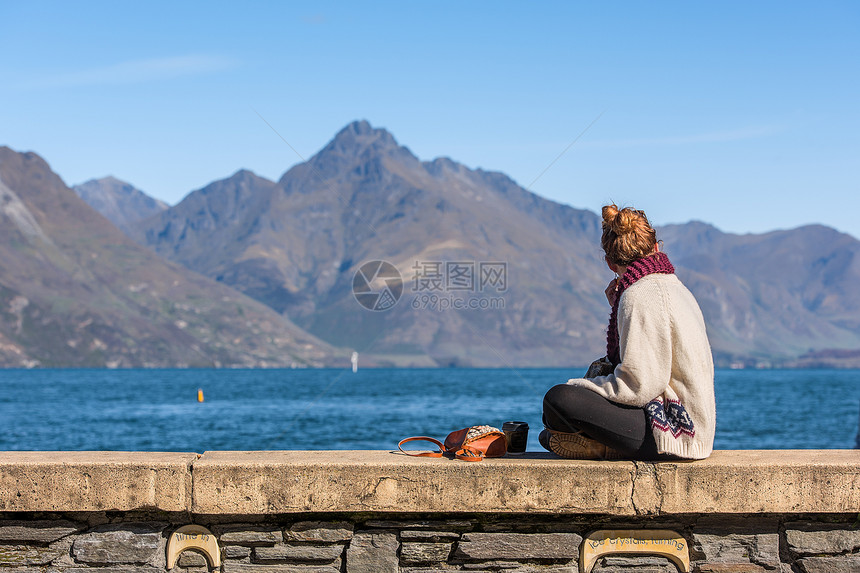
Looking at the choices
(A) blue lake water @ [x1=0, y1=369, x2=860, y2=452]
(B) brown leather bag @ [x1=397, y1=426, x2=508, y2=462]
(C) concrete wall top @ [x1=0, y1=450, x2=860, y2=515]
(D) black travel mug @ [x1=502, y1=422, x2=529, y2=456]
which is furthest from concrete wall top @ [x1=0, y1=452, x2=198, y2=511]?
(A) blue lake water @ [x1=0, y1=369, x2=860, y2=452]

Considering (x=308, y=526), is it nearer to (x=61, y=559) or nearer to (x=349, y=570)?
(x=349, y=570)

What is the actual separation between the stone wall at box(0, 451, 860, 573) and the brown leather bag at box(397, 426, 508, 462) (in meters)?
0.25

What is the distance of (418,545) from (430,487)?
0.31m

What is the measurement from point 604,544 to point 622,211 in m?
1.75

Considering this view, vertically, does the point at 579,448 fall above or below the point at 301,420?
above

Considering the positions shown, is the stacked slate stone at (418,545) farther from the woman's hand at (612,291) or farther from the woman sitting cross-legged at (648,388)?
the woman's hand at (612,291)

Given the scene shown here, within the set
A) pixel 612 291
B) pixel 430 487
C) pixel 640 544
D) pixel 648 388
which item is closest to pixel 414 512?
pixel 430 487

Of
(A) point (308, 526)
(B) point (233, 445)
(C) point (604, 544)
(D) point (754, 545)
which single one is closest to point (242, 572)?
(A) point (308, 526)

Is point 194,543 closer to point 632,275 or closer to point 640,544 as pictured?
point 640,544

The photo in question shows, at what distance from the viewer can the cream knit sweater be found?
4688 millimetres

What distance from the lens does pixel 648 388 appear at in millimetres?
4688

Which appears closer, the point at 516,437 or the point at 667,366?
the point at 667,366

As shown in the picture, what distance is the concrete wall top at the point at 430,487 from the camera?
15.4 ft

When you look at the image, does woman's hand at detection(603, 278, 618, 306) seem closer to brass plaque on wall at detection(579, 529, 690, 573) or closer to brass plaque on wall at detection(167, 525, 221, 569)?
brass plaque on wall at detection(579, 529, 690, 573)
